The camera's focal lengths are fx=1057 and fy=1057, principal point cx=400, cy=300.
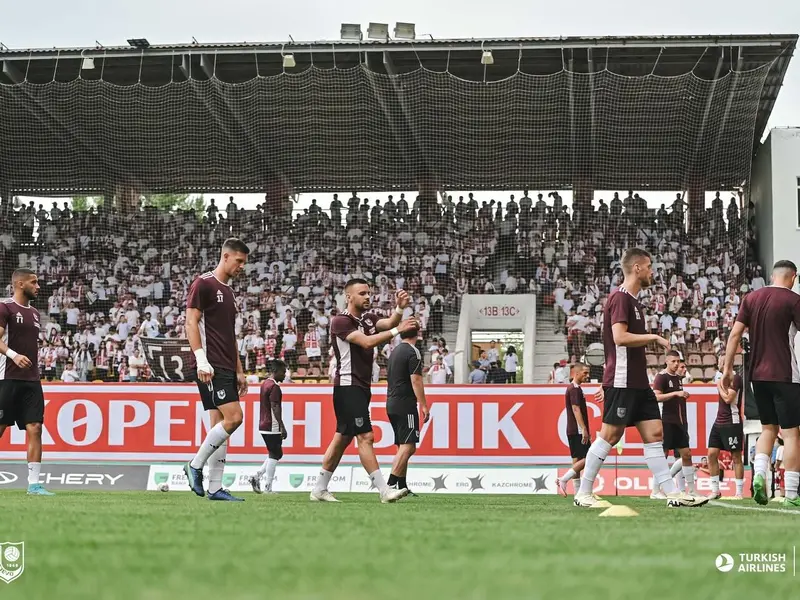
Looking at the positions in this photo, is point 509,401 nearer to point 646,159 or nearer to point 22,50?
point 646,159

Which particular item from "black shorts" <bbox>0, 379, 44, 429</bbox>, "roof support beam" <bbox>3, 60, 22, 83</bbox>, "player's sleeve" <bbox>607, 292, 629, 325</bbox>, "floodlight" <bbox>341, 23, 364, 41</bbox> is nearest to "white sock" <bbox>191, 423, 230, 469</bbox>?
"black shorts" <bbox>0, 379, 44, 429</bbox>

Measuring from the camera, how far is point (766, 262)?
31078mm

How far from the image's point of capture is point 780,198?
30672 millimetres

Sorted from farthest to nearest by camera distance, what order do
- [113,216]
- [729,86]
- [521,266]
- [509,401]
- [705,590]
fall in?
1. [113,216]
2. [521,266]
3. [729,86]
4. [509,401]
5. [705,590]

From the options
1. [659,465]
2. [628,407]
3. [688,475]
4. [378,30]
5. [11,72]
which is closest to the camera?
[628,407]

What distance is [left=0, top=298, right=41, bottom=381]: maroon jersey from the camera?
11203 millimetres

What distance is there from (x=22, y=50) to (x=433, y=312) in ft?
48.5

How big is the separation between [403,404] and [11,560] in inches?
346

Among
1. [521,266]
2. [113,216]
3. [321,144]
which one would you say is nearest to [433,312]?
[521,266]

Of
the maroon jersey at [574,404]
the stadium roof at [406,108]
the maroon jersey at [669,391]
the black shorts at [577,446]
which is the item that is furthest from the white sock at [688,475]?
the stadium roof at [406,108]

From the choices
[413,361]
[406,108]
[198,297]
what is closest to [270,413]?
[413,361]

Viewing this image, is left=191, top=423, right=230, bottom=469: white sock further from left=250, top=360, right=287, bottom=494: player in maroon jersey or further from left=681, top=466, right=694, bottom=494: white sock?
left=681, top=466, right=694, bottom=494: white sock

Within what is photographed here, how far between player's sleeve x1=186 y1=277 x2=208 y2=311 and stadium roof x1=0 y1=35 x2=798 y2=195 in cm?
2064

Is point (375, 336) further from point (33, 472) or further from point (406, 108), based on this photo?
point (406, 108)
